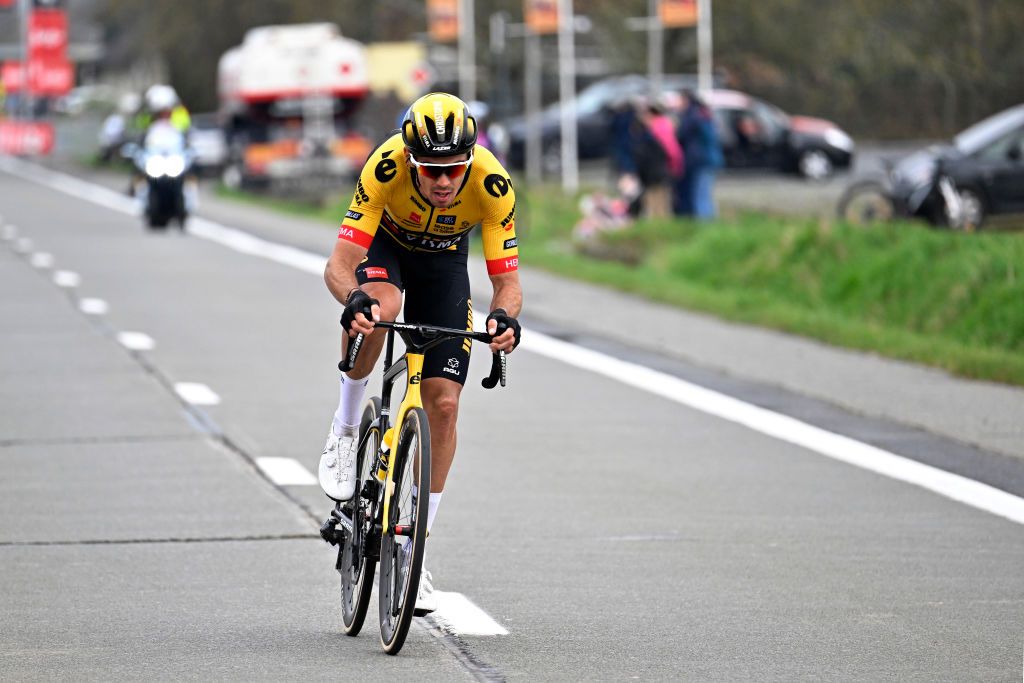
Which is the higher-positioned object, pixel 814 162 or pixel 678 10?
pixel 678 10

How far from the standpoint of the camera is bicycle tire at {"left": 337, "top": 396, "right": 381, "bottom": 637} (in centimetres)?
673

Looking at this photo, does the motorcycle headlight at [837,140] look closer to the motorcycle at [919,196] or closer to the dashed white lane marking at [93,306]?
the motorcycle at [919,196]

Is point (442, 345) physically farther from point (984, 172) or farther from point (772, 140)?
point (772, 140)

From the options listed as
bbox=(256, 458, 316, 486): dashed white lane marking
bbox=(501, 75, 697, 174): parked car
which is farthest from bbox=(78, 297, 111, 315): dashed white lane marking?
bbox=(501, 75, 697, 174): parked car

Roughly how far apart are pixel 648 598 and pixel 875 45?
35183 mm

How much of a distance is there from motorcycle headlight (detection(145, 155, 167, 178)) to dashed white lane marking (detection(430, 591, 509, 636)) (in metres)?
23.2

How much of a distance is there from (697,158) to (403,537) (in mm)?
19121

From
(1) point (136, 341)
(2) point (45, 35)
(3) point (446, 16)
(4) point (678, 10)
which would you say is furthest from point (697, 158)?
(2) point (45, 35)

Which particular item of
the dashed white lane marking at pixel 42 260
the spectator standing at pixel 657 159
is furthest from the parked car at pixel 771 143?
the dashed white lane marking at pixel 42 260

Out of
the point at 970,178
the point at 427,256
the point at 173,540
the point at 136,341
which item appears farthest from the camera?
the point at 970,178

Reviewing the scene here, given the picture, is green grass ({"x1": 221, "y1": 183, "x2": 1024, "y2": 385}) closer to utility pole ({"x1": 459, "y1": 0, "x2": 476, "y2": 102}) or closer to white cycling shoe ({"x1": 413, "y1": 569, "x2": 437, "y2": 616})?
white cycling shoe ({"x1": 413, "y1": 569, "x2": 437, "y2": 616})

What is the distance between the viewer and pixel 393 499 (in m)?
6.54

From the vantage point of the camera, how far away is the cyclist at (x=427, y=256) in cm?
637

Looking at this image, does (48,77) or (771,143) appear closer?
(771,143)
